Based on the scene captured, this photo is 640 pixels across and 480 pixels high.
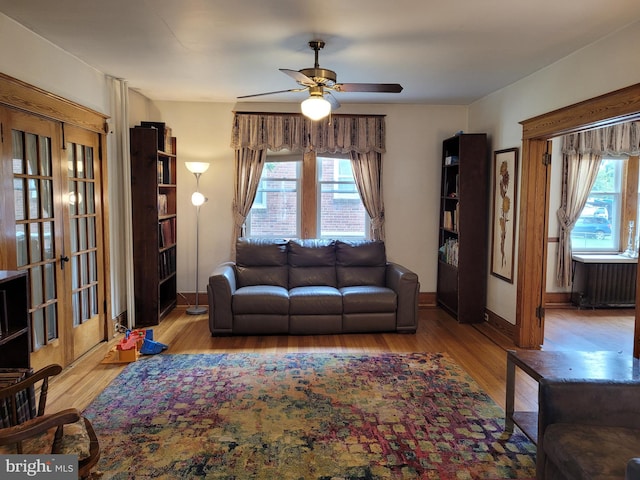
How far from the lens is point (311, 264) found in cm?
551

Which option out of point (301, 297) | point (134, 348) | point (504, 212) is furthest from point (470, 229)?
point (134, 348)

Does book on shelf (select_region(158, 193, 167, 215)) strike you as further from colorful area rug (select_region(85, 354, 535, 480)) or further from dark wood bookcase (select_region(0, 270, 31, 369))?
dark wood bookcase (select_region(0, 270, 31, 369))

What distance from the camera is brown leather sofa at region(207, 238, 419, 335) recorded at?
15.7 feet

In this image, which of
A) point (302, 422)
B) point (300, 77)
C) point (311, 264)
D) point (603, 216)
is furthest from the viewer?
point (603, 216)

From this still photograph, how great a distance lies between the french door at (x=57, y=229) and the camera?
3355 millimetres

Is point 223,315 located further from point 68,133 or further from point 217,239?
point 68,133

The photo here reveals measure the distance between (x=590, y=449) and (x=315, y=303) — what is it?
3148 mm

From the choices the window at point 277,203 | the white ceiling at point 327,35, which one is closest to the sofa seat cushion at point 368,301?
the window at point 277,203

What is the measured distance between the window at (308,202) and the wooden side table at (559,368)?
3.58m

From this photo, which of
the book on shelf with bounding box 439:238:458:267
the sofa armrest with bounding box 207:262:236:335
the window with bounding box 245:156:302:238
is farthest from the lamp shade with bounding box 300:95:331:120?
the book on shelf with bounding box 439:238:458:267

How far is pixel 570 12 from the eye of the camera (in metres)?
2.92

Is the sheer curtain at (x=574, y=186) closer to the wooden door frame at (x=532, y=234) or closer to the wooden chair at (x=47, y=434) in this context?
the wooden door frame at (x=532, y=234)

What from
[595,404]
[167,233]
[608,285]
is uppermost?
[167,233]

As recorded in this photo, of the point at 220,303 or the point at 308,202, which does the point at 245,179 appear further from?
the point at 220,303
